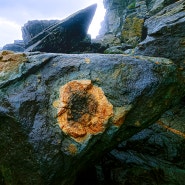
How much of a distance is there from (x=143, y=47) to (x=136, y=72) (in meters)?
5.11

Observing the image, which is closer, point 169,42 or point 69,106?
point 69,106

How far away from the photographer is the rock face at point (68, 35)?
18344mm

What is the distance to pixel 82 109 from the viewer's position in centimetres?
621

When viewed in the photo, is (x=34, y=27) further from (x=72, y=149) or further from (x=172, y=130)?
(x=72, y=149)

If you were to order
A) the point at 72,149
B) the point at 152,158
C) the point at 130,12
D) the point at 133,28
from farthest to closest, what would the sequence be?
1. the point at 130,12
2. the point at 133,28
3. the point at 152,158
4. the point at 72,149

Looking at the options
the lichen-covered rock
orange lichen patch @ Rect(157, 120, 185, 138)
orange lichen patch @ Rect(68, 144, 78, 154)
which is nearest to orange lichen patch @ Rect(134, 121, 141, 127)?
orange lichen patch @ Rect(68, 144, 78, 154)

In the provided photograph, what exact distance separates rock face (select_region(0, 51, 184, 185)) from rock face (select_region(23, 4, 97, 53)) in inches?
451

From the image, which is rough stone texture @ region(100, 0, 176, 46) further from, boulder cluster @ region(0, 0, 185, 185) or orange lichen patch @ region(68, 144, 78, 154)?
orange lichen patch @ region(68, 144, 78, 154)

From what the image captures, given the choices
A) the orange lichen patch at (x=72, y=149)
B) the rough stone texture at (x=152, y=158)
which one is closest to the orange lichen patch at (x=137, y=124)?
the orange lichen patch at (x=72, y=149)

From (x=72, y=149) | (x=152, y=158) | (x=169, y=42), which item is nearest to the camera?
(x=72, y=149)

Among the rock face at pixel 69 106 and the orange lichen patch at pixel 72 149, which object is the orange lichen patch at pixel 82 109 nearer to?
the rock face at pixel 69 106

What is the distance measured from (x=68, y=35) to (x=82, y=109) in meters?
14.0

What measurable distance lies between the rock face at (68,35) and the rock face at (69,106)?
1146 cm

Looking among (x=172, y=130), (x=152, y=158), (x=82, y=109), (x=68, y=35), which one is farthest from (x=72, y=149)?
(x=68, y=35)
